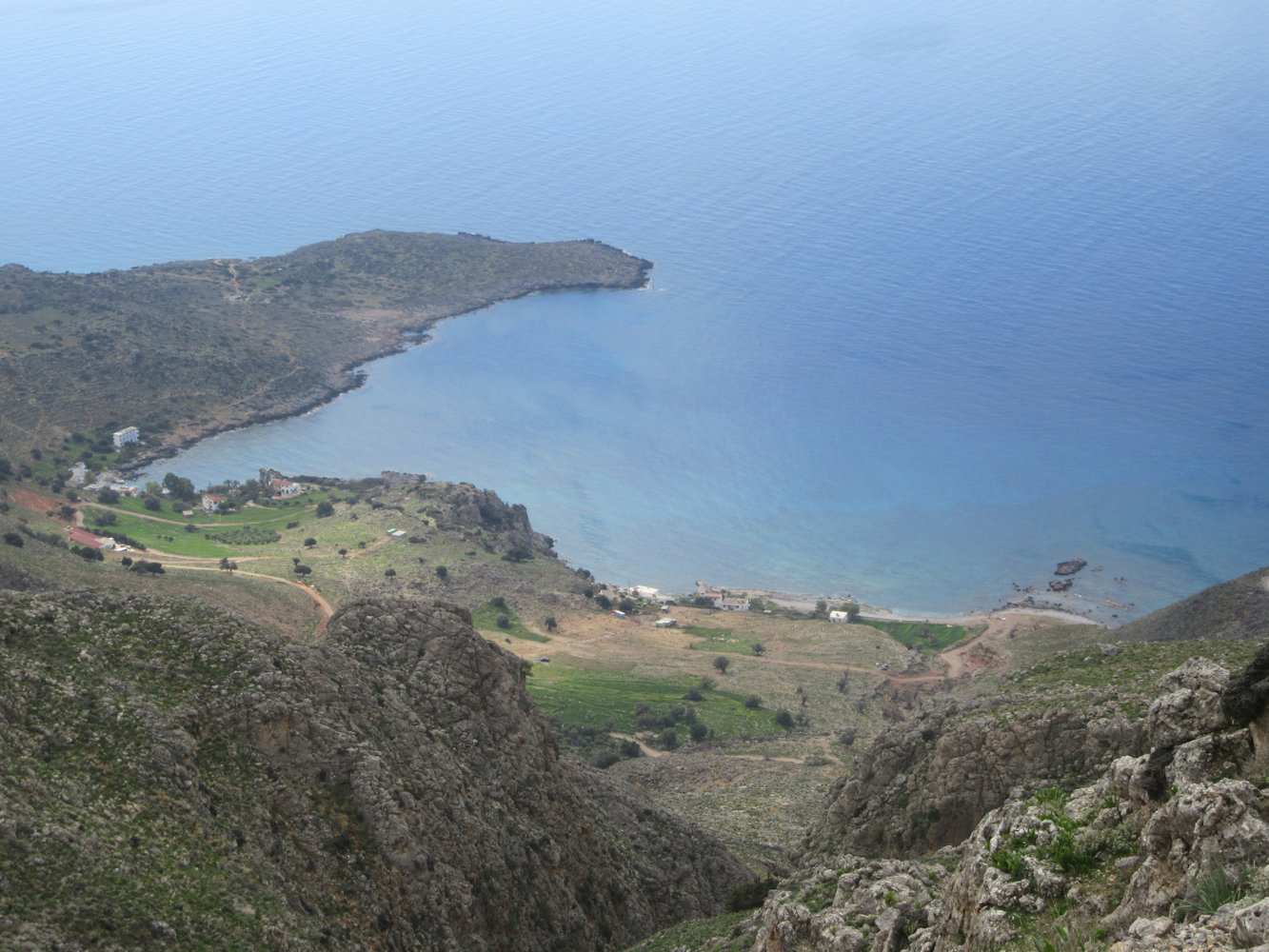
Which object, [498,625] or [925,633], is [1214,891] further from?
[925,633]

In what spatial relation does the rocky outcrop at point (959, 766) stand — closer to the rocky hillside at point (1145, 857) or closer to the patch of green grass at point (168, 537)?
the rocky hillside at point (1145, 857)

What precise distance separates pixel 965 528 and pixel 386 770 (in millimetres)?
86175

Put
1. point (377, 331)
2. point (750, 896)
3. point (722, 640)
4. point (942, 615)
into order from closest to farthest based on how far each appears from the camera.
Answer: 1. point (750, 896)
2. point (722, 640)
3. point (942, 615)
4. point (377, 331)

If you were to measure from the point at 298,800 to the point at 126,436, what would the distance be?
293ft

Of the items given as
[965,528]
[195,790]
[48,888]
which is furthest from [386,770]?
[965,528]

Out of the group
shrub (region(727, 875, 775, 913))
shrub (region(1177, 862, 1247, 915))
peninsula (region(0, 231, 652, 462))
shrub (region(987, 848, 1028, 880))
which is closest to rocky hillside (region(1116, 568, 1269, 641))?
shrub (region(727, 875, 775, 913))

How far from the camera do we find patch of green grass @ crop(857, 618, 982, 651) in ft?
269

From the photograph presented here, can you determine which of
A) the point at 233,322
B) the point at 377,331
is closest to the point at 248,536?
the point at 233,322

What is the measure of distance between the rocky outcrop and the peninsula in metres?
85.8

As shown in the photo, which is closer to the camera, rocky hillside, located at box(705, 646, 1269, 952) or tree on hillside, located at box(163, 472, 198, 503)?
rocky hillside, located at box(705, 646, 1269, 952)

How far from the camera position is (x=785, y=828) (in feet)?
146

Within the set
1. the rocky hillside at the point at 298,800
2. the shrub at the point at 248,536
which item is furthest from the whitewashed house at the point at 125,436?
the rocky hillside at the point at 298,800

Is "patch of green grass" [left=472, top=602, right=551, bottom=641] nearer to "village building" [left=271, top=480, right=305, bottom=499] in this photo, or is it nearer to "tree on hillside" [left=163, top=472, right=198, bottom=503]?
"village building" [left=271, top=480, right=305, bottom=499]

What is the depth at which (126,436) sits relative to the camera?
106375 millimetres
